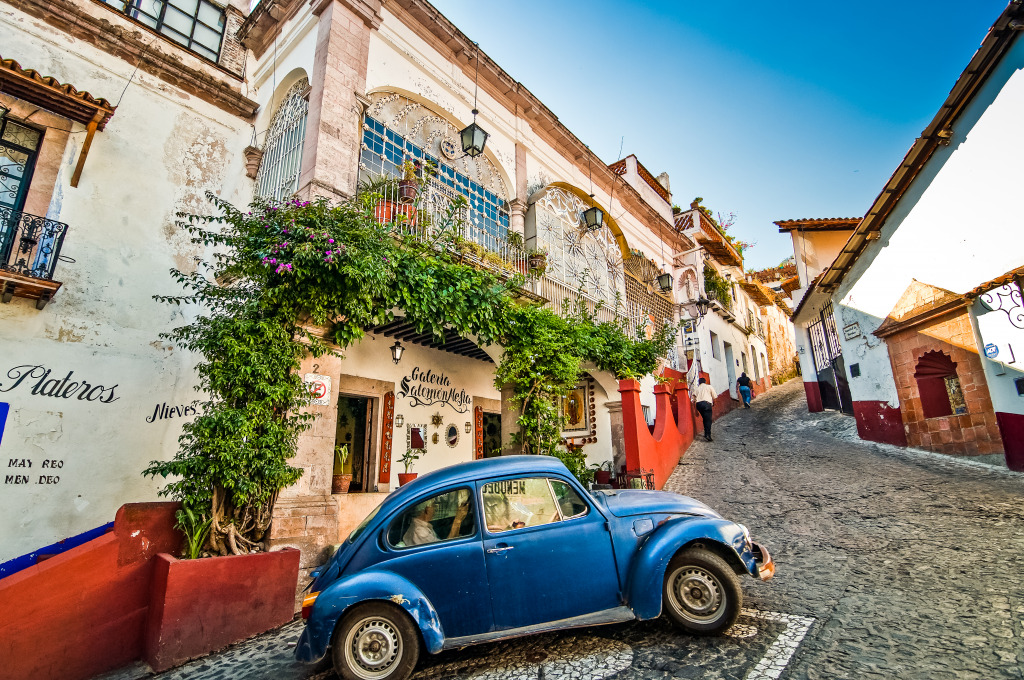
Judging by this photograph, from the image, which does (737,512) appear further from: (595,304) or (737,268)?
(737,268)

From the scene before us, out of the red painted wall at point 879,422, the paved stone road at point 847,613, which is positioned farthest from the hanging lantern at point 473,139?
the red painted wall at point 879,422

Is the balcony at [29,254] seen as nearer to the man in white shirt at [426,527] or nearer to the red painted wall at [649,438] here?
the man in white shirt at [426,527]

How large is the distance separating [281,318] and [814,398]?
54.6ft

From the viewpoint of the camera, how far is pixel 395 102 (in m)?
9.29

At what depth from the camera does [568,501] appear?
3840 mm

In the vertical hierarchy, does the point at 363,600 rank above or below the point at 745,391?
below

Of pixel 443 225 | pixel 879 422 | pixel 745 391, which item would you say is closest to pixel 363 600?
pixel 443 225

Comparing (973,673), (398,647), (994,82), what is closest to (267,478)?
(398,647)

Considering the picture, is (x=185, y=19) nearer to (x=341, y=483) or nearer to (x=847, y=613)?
(x=341, y=483)

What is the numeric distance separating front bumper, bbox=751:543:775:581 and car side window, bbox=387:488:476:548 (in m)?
2.16

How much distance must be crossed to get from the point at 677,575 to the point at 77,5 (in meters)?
11.7

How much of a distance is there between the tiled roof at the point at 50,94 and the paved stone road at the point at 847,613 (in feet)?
23.7

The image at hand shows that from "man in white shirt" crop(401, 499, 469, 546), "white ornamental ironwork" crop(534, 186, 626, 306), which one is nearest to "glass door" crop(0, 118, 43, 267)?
"man in white shirt" crop(401, 499, 469, 546)

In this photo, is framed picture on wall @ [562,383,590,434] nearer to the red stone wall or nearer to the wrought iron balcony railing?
the red stone wall
